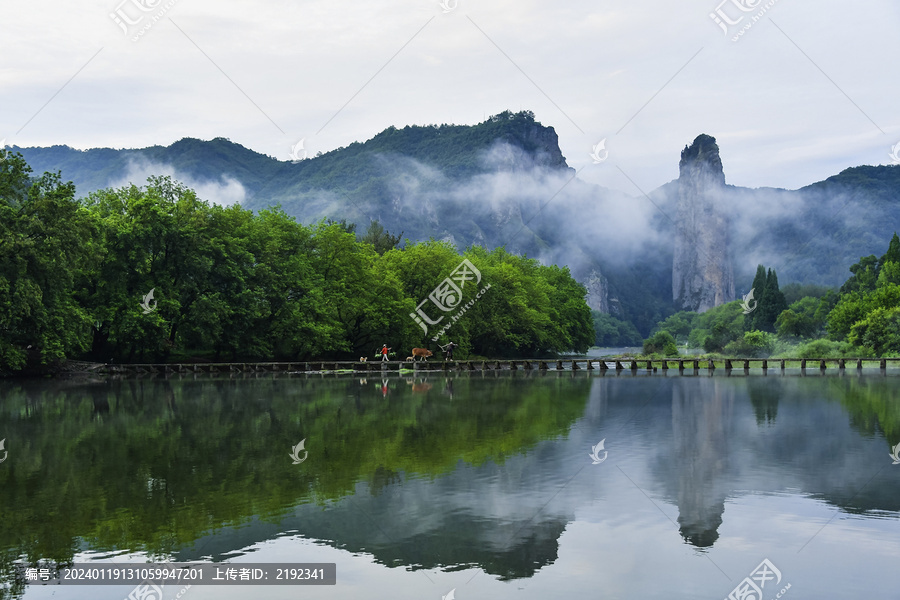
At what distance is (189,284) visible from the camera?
207 ft

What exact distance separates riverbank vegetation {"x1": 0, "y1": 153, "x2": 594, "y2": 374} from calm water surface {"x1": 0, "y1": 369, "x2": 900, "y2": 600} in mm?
22263

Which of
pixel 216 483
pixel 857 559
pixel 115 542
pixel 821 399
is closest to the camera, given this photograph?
pixel 857 559

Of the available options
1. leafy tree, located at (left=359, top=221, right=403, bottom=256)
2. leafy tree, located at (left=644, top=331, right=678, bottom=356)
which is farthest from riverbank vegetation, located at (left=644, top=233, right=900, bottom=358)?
leafy tree, located at (left=359, top=221, right=403, bottom=256)

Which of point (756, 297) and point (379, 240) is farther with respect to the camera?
point (756, 297)

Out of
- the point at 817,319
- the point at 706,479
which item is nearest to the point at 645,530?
the point at 706,479

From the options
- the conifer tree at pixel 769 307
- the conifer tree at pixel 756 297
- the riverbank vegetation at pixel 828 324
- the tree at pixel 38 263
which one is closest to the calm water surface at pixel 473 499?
the tree at pixel 38 263

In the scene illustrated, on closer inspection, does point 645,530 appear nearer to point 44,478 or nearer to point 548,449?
point 548,449

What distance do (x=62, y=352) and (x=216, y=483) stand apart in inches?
1508

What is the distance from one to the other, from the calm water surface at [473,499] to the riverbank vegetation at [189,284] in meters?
22.3

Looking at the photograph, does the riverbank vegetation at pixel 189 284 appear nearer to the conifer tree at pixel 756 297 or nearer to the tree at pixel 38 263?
the tree at pixel 38 263

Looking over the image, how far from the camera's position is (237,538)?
1268cm

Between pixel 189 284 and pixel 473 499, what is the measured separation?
5194 centimetres

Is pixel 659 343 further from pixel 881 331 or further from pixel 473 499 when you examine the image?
pixel 473 499

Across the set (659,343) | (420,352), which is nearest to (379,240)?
(420,352)
